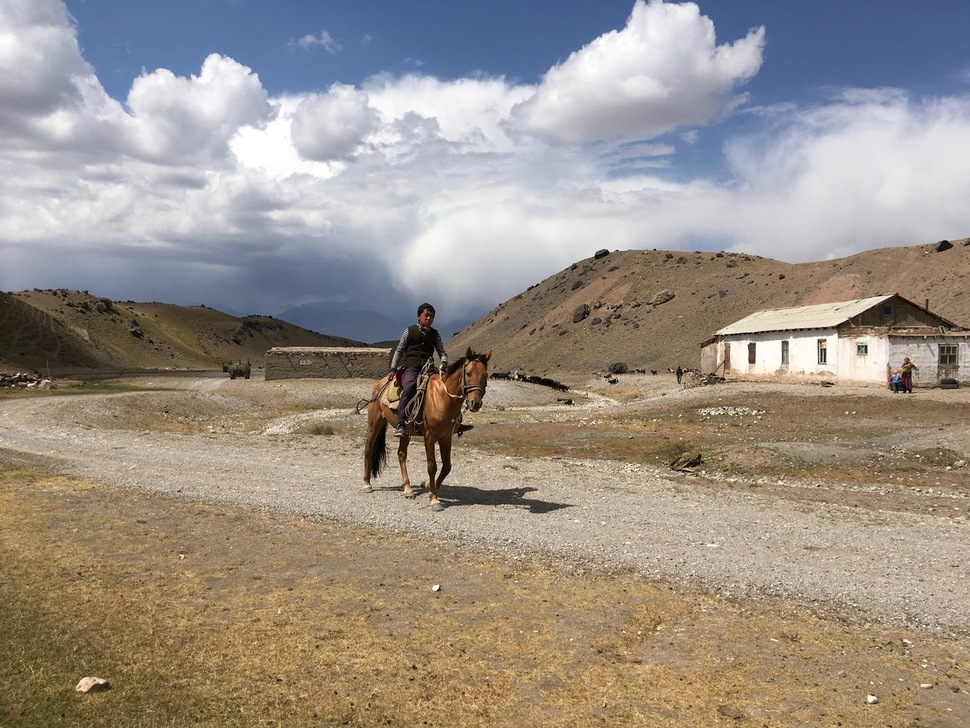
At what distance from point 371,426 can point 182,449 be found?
27.8 feet

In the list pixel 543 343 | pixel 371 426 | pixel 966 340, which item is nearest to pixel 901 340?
pixel 966 340

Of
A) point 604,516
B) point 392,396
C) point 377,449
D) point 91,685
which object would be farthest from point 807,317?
point 91,685

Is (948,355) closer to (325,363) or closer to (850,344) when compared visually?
(850,344)

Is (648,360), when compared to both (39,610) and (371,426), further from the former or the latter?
(39,610)

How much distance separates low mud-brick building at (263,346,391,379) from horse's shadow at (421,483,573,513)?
34.7 metres

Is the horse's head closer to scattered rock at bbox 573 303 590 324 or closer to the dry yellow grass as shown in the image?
the dry yellow grass

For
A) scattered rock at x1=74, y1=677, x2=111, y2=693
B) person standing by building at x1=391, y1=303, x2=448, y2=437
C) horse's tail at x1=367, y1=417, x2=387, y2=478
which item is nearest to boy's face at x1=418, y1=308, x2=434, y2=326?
person standing by building at x1=391, y1=303, x2=448, y2=437

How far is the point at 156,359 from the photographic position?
103250 mm

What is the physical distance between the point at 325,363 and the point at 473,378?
128 ft

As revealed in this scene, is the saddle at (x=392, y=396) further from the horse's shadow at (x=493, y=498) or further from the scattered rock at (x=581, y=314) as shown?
the scattered rock at (x=581, y=314)

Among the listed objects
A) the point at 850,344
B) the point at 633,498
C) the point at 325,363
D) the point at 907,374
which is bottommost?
the point at 633,498

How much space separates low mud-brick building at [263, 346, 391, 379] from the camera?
159 feet

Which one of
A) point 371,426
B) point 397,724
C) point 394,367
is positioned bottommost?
point 397,724

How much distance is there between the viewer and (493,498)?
1348 cm
